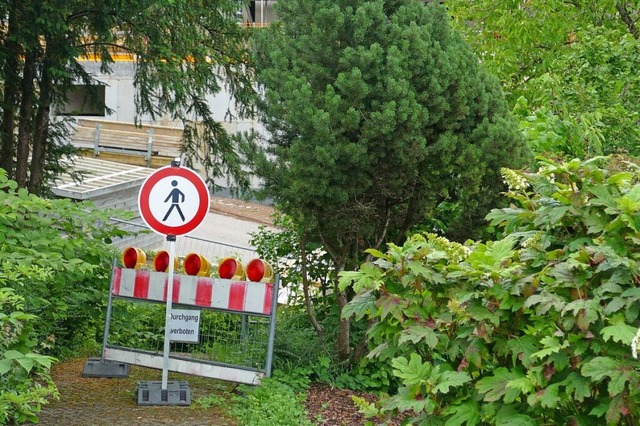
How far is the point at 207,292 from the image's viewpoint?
8500mm

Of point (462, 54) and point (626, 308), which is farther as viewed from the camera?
point (462, 54)

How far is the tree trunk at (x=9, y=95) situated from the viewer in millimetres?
Answer: 13016

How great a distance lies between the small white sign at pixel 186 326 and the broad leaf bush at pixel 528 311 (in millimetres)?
3631

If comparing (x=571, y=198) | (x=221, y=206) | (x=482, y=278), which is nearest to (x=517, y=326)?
(x=482, y=278)

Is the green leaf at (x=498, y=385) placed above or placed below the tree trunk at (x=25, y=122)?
below

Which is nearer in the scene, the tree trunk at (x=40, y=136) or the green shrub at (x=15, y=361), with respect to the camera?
the green shrub at (x=15, y=361)

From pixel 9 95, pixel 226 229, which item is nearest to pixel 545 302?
pixel 9 95

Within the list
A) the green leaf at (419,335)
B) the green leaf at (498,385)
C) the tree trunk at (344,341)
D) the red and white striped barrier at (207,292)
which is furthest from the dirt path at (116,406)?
the green leaf at (498,385)

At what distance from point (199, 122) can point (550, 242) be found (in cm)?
1174

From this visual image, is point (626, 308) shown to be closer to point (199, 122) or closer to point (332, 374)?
point (332, 374)

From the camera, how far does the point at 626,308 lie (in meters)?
4.06

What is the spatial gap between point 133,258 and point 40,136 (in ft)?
18.6

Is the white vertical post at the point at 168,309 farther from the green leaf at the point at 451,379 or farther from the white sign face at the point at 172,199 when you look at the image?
the green leaf at the point at 451,379

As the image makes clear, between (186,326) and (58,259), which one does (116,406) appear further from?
(58,259)
